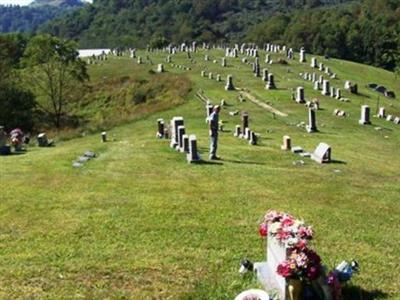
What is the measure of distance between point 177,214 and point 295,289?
7241 millimetres

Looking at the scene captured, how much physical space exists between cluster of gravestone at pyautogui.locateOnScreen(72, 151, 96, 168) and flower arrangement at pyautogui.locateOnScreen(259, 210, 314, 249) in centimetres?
1502

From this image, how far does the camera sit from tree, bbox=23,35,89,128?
70188 mm

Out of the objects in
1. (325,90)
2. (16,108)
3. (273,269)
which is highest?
(273,269)

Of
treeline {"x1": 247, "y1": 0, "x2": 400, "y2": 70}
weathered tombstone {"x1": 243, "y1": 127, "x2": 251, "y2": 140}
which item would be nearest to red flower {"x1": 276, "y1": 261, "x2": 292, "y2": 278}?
weathered tombstone {"x1": 243, "y1": 127, "x2": 251, "y2": 140}

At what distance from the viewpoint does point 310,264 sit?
10883 mm

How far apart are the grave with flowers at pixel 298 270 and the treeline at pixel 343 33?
9833 centimetres

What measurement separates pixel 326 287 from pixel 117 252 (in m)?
5.36

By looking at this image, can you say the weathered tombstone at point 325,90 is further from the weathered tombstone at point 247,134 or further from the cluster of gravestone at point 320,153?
the cluster of gravestone at point 320,153

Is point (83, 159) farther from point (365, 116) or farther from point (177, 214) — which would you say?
point (365, 116)

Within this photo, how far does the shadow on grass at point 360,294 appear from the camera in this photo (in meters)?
11.9

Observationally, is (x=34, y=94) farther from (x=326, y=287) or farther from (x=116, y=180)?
(x=326, y=287)

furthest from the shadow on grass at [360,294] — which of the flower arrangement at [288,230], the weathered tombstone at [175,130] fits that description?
the weathered tombstone at [175,130]

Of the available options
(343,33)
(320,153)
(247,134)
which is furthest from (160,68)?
(343,33)

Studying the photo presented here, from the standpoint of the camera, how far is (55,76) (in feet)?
232
